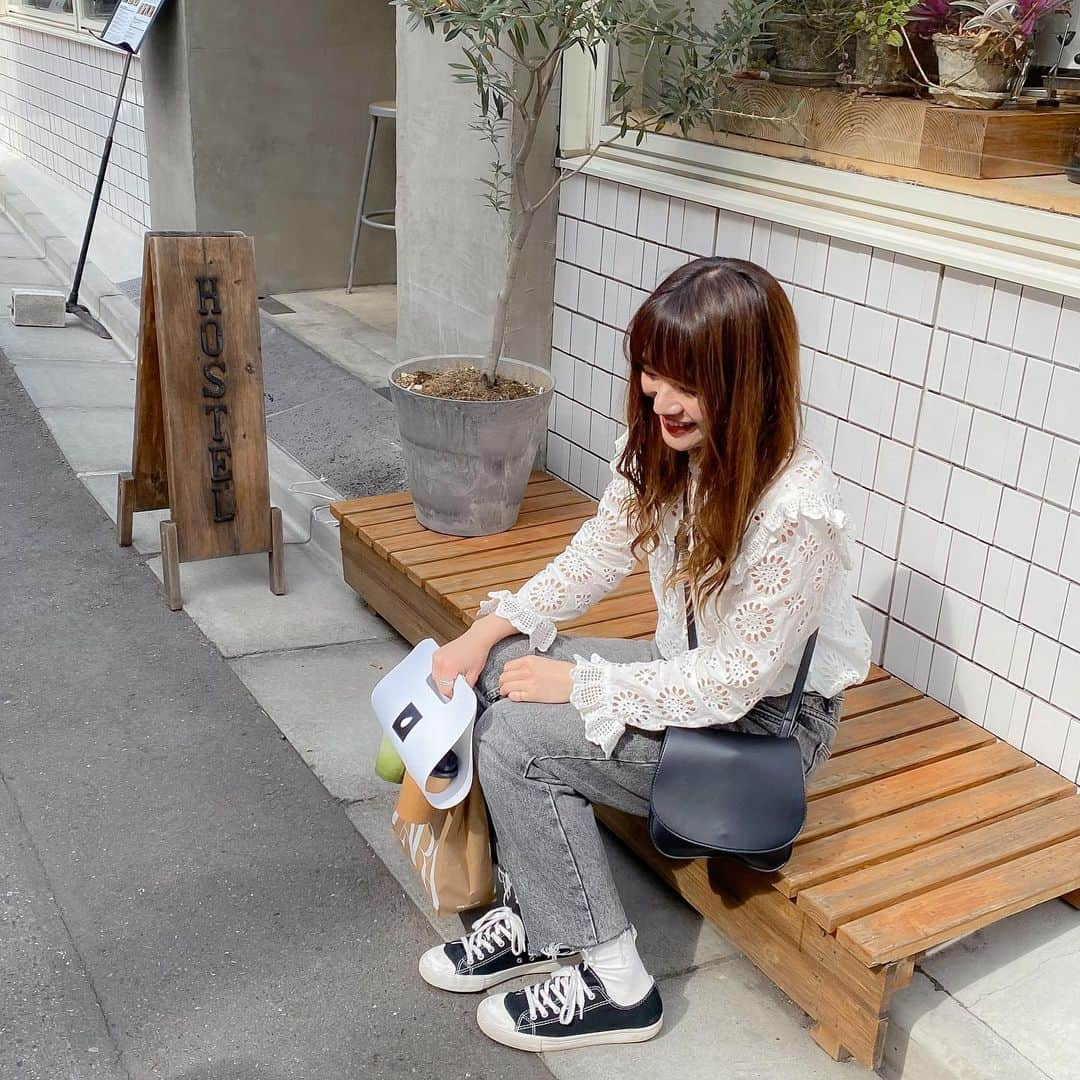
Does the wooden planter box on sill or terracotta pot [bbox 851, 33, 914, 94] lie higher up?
terracotta pot [bbox 851, 33, 914, 94]

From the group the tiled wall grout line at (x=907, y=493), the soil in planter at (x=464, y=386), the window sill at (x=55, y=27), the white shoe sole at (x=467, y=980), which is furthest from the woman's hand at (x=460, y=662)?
the window sill at (x=55, y=27)

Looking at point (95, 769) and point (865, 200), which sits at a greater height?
point (865, 200)

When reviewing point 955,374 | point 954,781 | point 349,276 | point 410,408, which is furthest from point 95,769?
point 349,276

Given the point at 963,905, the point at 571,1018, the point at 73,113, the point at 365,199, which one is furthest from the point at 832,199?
the point at 73,113

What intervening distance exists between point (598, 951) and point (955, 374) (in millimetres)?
1496

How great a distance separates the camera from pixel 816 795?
2.64 metres

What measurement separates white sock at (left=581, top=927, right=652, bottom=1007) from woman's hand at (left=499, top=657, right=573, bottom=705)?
451 mm

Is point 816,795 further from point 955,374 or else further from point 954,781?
point 955,374

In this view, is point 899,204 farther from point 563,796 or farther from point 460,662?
point 563,796

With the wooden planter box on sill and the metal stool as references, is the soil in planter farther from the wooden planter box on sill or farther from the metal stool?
the metal stool

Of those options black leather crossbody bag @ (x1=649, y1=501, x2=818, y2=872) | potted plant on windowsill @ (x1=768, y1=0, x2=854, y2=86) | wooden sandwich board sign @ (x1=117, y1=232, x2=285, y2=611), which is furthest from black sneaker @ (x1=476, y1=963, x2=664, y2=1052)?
potted plant on windowsill @ (x1=768, y1=0, x2=854, y2=86)

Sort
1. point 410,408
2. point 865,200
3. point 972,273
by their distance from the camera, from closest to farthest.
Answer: point 972,273, point 865,200, point 410,408

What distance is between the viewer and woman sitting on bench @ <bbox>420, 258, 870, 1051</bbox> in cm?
221

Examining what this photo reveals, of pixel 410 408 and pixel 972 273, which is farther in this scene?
pixel 410 408
